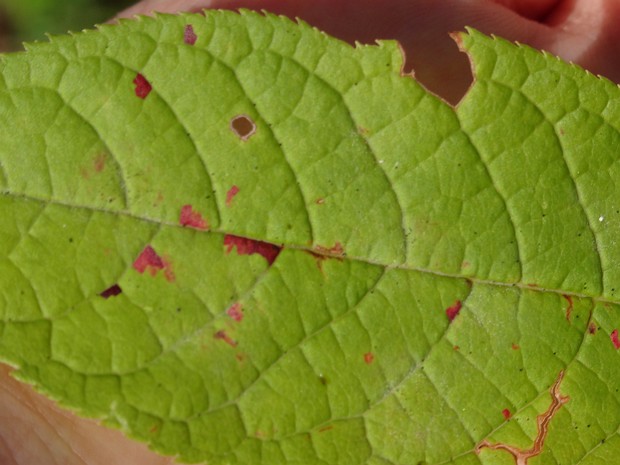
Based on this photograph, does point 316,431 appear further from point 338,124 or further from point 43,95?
point 43,95

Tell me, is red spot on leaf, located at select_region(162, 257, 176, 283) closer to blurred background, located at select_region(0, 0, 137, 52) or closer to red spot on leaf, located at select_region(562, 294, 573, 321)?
red spot on leaf, located at select_region(562, 294, 573, 321)

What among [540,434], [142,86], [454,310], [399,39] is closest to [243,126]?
[142,86]

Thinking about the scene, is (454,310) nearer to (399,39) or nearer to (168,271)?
(168,271)

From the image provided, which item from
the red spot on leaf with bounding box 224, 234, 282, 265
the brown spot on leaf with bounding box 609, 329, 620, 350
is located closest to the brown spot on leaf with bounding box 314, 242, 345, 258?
the red spot on leaf with bounding box 224, 234, 282, 265

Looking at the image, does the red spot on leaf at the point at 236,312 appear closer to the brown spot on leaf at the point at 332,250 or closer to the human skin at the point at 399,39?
the brown spot on leaf at the point at 332,250

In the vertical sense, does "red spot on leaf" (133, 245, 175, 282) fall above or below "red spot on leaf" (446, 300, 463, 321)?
above

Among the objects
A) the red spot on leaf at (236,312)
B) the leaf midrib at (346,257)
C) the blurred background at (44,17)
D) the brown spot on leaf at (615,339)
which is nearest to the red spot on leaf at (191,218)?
the leaf midrib at (346,257)

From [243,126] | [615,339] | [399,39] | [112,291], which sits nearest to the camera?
[112,291]
